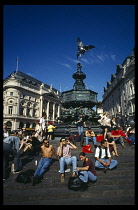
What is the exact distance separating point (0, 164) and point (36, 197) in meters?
1.48

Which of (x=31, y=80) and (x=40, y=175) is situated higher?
(x=31, y=80)

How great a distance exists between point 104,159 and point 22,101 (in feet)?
167

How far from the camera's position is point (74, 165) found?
4938 mm

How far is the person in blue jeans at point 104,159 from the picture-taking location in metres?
5.14

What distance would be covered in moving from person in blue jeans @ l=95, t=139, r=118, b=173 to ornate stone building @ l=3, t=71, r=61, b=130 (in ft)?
155

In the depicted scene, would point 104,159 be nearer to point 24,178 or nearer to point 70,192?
point 70,192

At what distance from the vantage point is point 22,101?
52031 millimetres

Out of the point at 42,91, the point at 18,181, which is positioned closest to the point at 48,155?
the point at 18,181

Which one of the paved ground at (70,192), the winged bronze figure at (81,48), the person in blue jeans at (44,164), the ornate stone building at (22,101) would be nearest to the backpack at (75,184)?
the paved ground at (70,192)

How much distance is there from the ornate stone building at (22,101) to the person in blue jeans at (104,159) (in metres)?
47.1

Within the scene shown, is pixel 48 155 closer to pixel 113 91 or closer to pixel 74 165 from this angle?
pixel 74 165

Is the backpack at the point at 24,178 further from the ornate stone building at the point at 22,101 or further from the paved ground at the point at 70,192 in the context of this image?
the ornate stone building at the point at 22,101

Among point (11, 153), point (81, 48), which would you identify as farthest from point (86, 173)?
point (81, 48)
